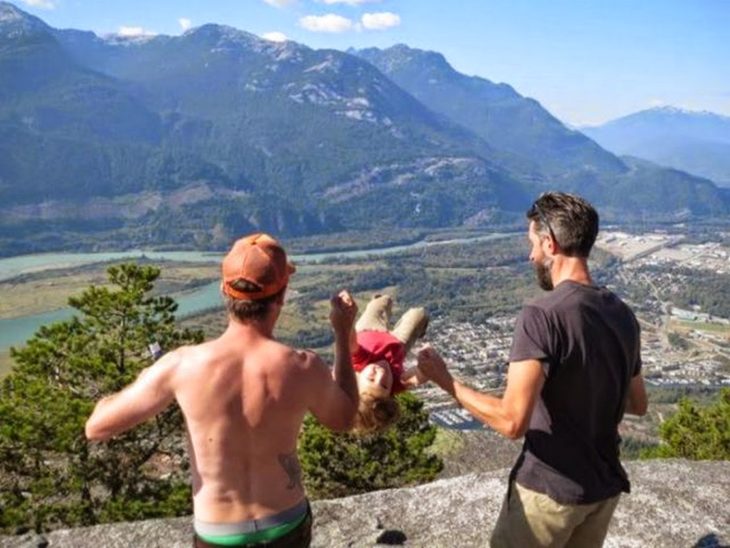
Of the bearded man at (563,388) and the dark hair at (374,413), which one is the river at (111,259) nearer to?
the dark hair at (374,413)

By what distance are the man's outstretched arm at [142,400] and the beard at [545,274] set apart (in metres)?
Result: 1.50

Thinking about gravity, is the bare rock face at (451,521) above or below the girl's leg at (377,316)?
below

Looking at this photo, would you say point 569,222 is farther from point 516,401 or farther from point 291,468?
point 291,468

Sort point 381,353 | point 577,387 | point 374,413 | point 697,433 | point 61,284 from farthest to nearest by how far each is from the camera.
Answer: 1. point 61,284
2. point 697,433
3. point 381,353
4. point 374,413
5. point 577,387

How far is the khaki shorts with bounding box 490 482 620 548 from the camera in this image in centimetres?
308

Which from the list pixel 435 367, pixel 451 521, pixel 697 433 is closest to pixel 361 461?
pixel 697 433

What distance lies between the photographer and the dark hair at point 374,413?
331cm

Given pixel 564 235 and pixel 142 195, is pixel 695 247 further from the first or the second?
pixel 564 235

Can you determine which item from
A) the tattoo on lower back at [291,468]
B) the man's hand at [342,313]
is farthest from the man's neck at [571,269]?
the tattoo on lower back at [291,468]

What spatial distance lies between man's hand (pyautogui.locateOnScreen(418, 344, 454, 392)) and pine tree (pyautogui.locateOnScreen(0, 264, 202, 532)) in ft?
32.2

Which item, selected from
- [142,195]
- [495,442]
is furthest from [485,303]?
[142,195]

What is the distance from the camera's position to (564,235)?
295 centimetres

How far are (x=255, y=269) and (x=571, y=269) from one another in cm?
128

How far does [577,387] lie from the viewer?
9.59 ft
